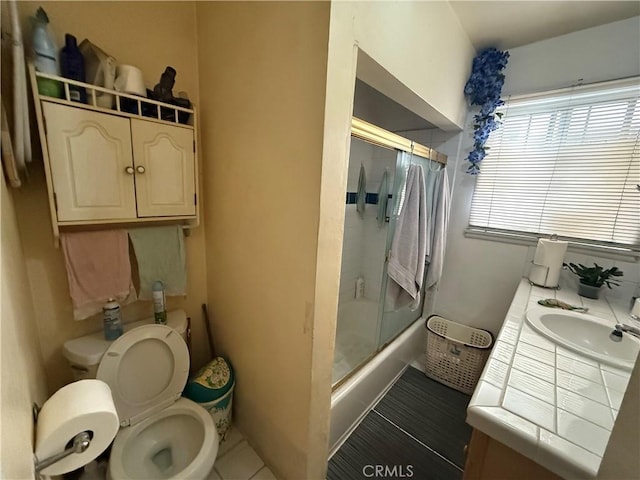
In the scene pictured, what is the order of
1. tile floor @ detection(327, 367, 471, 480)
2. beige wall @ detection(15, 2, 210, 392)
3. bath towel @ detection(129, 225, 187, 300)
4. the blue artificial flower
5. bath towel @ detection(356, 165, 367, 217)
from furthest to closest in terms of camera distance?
bath towel @ detection(356, 165, 367, 217)
the blue artificial flower
tile floor @ detection(327, 367, 471, 480)
bath towel @ detection(129, 225, 187, 300)
beige wall @ detection(15, 2, 210, 392)

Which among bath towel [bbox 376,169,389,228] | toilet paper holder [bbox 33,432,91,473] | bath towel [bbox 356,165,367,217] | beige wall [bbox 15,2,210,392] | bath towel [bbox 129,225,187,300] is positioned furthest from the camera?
bath towel [bbox 356,165,367,217]

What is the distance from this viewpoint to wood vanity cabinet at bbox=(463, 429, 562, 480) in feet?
2.04

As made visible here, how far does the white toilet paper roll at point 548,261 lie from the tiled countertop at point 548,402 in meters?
0.74

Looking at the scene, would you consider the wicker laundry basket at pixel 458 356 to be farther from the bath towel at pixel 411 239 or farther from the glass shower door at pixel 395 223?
the bath towel at pixel 411 239

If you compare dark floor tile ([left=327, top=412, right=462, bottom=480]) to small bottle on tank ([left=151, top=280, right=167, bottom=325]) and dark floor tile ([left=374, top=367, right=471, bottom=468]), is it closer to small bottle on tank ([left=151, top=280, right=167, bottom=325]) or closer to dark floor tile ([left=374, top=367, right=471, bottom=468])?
dark floor tile ([left=374, top=367, right=471, bottom=468])

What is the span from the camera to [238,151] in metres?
1.14

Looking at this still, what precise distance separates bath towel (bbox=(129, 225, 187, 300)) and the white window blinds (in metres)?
2.04

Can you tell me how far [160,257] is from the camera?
1.24 meters

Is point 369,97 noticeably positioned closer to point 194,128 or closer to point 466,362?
point 194,128

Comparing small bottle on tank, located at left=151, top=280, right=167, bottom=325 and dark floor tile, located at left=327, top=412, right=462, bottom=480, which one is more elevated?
small bottle on tank, located at left=151, top=280, right=167, bottom=325

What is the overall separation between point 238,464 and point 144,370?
26.9 inches

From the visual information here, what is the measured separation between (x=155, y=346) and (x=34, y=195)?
78 cm

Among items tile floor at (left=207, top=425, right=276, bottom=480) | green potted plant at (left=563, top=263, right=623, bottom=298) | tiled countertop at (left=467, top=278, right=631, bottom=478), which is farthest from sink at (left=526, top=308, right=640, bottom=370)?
tile floor at (left=207, top=425, right=276, bottom=480)

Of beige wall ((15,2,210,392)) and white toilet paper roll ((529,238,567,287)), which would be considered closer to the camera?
beige wall ((15,2,210,392))
